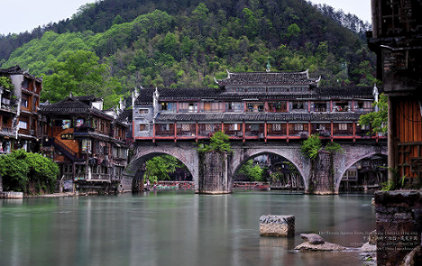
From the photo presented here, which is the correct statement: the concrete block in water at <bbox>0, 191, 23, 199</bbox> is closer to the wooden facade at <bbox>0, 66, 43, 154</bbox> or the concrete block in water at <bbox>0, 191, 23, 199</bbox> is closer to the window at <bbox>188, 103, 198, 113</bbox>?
the wooden facade at <bbox>0, 66, 43, 154</bbox>

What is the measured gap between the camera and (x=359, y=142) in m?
68.6

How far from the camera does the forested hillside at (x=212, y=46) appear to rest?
13176cm

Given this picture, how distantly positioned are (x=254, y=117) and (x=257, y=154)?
498 centimetres

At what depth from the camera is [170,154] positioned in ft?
238

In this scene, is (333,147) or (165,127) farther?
(165,127)

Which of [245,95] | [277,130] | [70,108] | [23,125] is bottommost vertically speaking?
[23,125]

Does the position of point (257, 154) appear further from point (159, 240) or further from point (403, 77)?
point (403, 77)

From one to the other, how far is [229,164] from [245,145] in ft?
11.1

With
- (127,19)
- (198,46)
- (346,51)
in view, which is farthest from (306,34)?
(127,19)

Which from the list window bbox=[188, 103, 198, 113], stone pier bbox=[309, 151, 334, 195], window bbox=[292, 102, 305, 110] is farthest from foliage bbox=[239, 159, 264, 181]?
stone pier bbox=[309, 151, 334, 195]

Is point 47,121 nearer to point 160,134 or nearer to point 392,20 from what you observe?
point 160,134

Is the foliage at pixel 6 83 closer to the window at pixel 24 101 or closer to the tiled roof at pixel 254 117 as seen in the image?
the window at pixel 24 101

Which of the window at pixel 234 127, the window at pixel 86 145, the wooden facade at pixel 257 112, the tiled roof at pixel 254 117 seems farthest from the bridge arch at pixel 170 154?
the window at pixel 86 145

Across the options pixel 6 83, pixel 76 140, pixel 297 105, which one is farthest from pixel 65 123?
pixel 297 105
